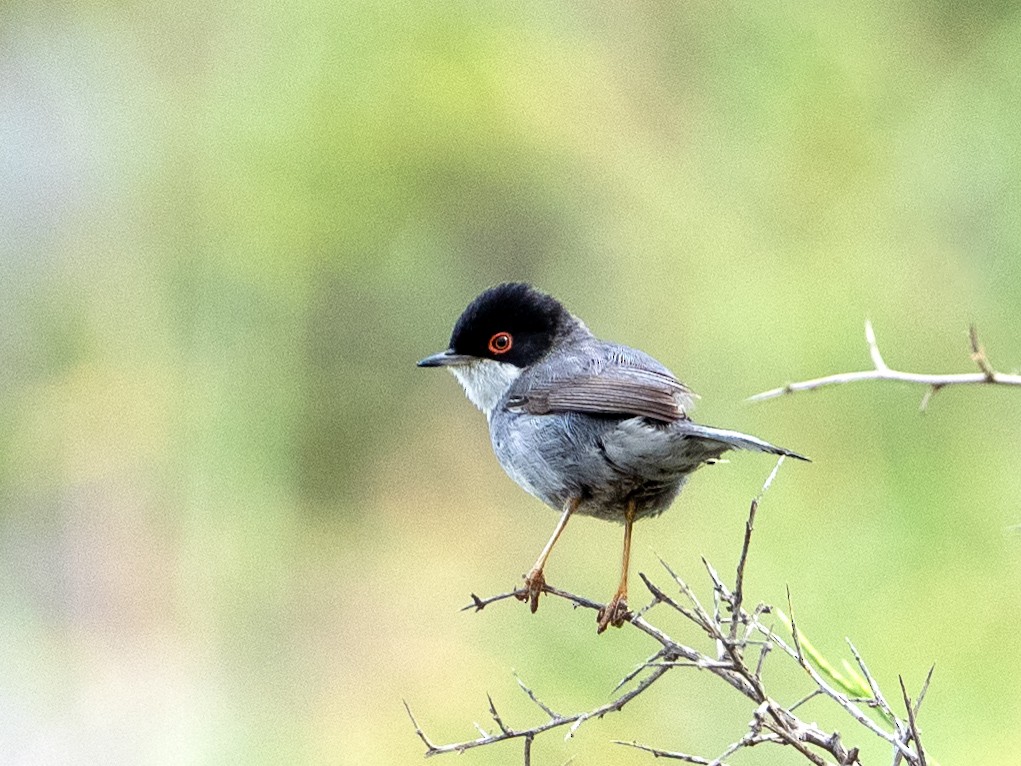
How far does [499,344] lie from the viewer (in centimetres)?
428

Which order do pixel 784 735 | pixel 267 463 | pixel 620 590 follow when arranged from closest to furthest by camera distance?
pixel 784 735 → pixel 620 590 → pixel 267 463

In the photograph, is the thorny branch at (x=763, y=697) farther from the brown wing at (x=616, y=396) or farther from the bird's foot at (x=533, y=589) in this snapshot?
the brown wing at (x=616, y=396)

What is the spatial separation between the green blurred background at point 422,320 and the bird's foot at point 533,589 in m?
3.57

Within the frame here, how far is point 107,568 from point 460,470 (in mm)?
2814

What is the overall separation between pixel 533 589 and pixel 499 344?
4.01ft

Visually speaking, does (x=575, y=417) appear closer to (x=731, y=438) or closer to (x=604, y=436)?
(x=604, y=436)

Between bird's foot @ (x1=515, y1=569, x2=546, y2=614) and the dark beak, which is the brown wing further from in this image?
bird's foot @ (x1=515, y1=569, x2=546, y2=614)

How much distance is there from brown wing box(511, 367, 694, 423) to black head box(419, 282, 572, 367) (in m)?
0.37

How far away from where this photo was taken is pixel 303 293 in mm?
9117

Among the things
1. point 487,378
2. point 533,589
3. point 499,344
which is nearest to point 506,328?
point 499,344

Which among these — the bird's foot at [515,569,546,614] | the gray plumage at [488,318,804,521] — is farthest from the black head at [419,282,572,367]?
the bird's foot at [515,569,546,614]

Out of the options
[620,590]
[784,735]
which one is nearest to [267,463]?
[620,590]

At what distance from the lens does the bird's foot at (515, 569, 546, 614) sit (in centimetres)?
320

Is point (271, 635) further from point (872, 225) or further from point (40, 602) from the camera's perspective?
point (872, 225)
